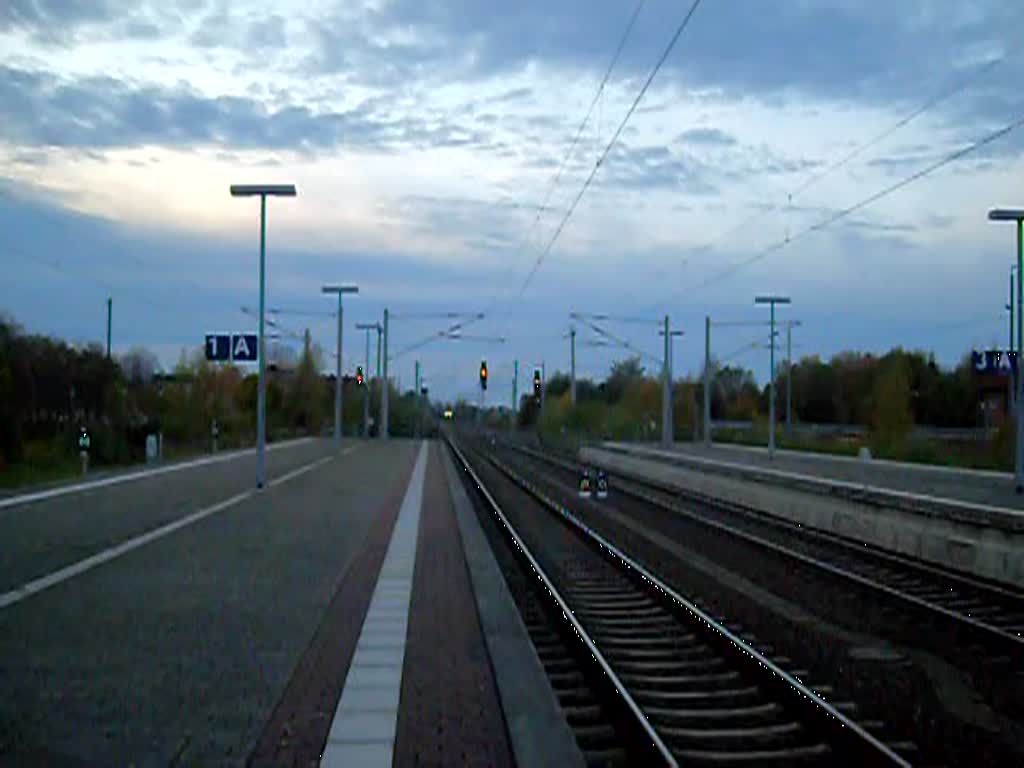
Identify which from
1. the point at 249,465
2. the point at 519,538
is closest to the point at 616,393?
the point at 249,465

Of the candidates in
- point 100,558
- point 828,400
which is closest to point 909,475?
point 100,558

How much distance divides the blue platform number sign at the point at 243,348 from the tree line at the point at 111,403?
18.5 meters

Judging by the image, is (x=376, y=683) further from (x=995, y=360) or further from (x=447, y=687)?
(x=995, y=360)

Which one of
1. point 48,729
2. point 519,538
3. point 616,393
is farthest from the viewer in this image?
point 616,393

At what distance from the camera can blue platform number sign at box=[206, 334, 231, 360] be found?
3309 cm

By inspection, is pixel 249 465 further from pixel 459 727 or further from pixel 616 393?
pixel 616 393

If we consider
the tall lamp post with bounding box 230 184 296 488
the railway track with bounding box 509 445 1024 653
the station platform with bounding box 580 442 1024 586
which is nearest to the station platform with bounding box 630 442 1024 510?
the station platform with bounding box 580 442 1024 586

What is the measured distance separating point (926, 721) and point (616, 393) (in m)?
121

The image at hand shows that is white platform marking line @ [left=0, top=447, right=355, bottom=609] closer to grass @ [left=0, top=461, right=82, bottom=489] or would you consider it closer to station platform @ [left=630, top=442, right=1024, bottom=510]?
grass @ [left=0, top=461, right=82, bottom=489]

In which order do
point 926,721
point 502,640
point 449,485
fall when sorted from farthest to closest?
point 449,485 → point 502,640 → point 926,721

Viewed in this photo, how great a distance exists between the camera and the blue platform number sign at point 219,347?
1303 inches

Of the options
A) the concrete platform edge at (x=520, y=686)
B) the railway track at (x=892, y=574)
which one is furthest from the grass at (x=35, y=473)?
the concrete platform edge at (x=520, y=686)

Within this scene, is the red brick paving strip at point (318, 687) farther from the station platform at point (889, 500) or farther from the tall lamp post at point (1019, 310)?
the tall lamp post at point (1019, 310)

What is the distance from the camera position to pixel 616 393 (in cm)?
12950
